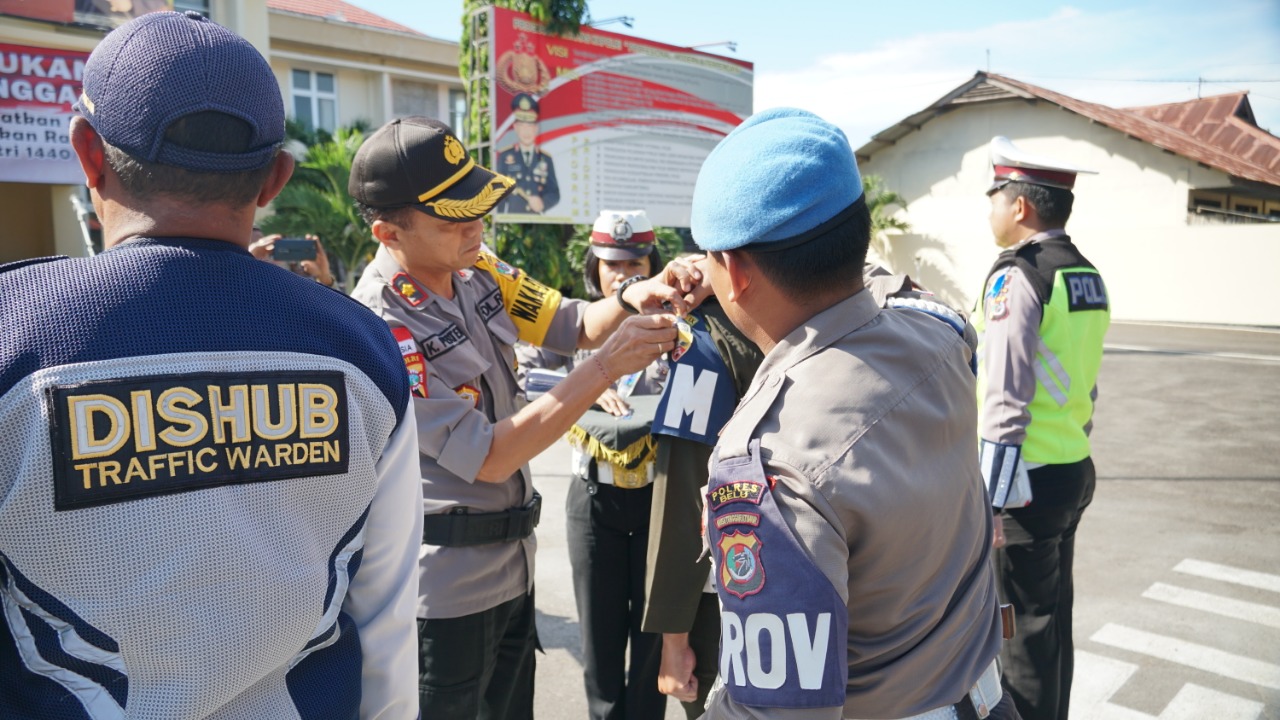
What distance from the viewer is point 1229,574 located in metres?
4.86

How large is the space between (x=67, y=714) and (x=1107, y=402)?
11680mm

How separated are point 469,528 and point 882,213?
25.8 m

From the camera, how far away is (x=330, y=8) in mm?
24344

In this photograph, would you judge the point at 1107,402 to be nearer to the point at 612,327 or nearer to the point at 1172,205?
the point at 612,327

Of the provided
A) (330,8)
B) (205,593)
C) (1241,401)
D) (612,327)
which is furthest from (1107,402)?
(330,8)

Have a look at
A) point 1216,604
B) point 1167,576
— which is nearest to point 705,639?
point 1216,604

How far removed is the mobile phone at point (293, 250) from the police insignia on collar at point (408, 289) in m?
1.60

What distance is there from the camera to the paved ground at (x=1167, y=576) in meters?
3.56

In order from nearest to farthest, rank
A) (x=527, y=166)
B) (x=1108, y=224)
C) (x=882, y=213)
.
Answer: (x=527, y=166), (x=1108, y=224), (x=882, y=213)

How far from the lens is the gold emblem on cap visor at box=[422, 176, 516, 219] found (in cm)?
209

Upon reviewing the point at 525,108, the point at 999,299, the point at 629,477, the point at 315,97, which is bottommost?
the point at 629,477

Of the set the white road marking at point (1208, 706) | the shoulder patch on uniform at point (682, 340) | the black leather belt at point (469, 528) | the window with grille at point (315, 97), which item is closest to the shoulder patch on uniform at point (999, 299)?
the shoulder patch on uniform at point (682, 340)

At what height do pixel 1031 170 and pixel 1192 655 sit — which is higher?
pixel 1031 170

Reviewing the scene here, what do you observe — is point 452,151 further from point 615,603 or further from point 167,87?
point 615,603
